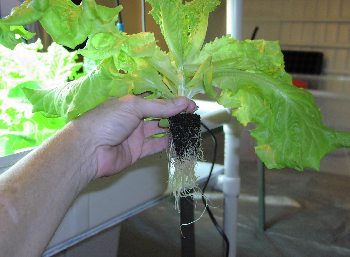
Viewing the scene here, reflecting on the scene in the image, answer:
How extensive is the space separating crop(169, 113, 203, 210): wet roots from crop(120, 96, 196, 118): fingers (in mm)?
47

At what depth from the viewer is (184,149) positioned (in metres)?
0.62

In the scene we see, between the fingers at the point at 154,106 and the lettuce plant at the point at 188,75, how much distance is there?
0.02m

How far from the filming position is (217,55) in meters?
0.61

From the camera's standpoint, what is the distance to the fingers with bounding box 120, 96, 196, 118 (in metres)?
0.54

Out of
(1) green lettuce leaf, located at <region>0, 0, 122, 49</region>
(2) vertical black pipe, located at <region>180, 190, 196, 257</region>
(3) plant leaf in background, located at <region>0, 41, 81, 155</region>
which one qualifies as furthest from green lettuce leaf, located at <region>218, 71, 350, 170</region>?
(2) vertical black pipe, located at <region>180, 190, 196, 257</region>

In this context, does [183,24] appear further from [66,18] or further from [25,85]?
[25,85]

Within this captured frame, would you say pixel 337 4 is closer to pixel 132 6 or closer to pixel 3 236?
pixel 132 6

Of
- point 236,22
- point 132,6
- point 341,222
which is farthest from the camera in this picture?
point 341,222

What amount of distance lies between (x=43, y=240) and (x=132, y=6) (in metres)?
1.19

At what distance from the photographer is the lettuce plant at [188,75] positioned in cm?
52

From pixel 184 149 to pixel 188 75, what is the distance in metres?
0.11

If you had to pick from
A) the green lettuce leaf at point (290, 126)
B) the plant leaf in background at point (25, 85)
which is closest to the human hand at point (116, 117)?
the green lettuce leaf at point (290, 126)

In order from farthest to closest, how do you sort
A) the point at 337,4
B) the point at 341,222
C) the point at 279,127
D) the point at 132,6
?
1. the point at 337,4
2. the point at 341,222
3. the point at 132,6
4. the point at 279,127

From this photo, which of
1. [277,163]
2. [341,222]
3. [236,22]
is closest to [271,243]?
[341,222]
